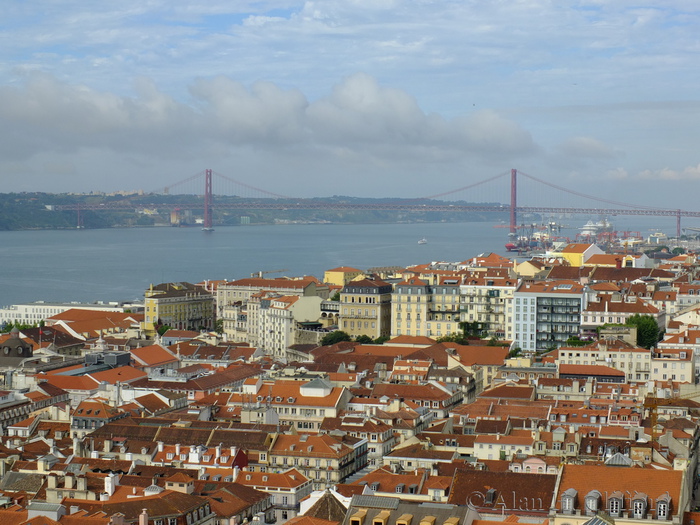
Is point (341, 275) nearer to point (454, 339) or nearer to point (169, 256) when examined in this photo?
point (454, 339)

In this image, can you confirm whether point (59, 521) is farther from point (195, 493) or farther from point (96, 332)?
point (96, 332)

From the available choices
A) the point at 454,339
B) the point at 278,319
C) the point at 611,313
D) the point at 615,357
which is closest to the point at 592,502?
the point at 615,357

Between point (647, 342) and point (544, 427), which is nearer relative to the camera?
point (544, 427)

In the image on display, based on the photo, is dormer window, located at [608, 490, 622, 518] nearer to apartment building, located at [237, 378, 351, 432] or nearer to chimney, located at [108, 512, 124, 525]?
chimney, located at [108, 512, 124, 525]

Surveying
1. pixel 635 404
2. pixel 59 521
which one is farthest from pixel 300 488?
pixel 635 404

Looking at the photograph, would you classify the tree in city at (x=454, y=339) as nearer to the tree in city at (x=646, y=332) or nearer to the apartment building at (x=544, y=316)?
the apartment building at (x=544, y=316)

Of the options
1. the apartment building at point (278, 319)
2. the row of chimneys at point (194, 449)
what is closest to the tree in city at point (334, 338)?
the apartment building at point (278, 319)

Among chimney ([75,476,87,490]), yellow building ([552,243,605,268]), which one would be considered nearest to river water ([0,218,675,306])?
yellow building ([552,243,605,268])
